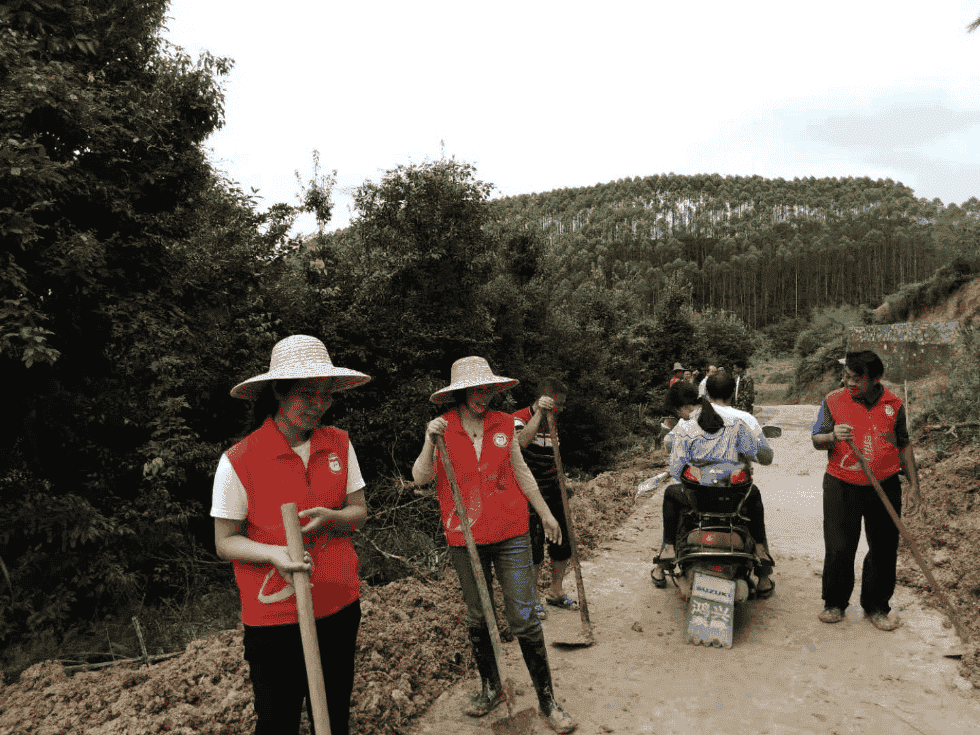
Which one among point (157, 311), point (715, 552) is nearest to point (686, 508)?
point (715, 552)

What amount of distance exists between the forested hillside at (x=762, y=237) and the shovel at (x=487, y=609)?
211ft

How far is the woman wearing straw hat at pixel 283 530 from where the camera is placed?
2.28m

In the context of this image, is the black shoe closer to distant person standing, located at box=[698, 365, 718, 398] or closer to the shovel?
the shovel

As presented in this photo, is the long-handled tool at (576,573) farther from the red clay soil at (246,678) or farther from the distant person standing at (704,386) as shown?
the distant person standing at (704,386)

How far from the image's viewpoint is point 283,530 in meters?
2.33

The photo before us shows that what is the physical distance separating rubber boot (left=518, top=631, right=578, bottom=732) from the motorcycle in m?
1.56

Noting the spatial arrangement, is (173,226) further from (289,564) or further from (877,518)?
(877,518)

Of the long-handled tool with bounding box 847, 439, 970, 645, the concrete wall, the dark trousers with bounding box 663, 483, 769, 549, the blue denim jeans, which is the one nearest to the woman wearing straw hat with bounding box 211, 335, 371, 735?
the blue denim jeans

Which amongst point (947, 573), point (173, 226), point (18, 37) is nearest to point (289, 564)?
point (947, 573)

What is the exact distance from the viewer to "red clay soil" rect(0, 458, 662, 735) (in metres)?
3.40

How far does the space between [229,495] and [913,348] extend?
86.2 feet

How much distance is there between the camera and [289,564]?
2148mm

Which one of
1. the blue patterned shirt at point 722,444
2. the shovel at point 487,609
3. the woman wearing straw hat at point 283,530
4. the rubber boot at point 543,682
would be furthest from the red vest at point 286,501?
the blue patterned shirt at point 722,444

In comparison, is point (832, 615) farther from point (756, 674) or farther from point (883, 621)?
point (756, 674)
